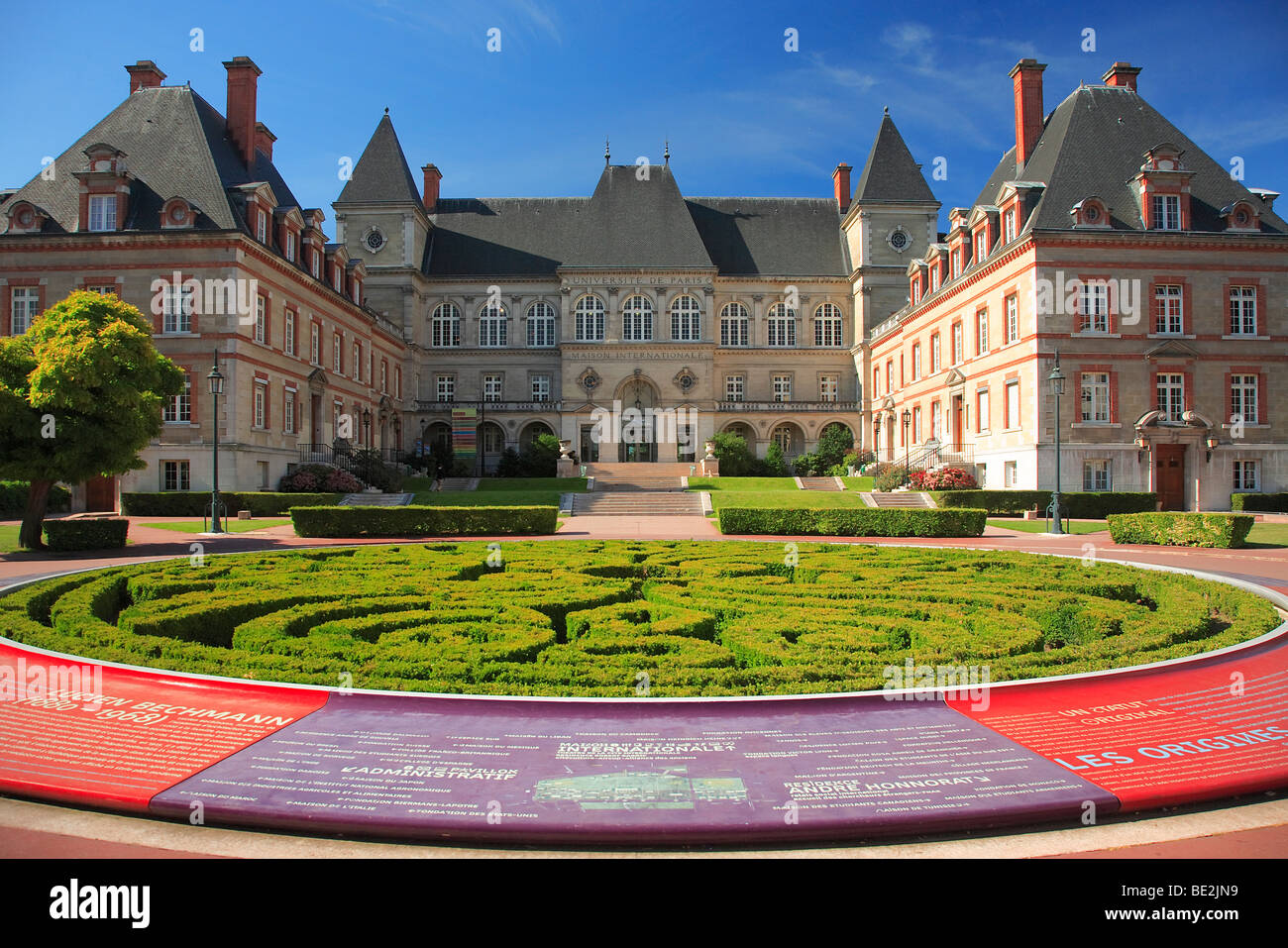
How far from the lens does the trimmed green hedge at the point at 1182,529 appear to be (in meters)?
20.8

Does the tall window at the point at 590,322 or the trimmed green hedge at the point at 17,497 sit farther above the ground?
the tall window at the point at 590,322

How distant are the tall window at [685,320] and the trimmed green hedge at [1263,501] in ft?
108

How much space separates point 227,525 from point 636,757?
26107 millimetres

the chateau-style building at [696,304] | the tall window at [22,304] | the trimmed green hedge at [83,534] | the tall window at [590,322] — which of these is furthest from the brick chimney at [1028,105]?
the tall window at [22,304]

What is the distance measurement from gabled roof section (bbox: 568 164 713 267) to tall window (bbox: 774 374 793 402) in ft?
34.2

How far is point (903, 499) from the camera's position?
112 ft

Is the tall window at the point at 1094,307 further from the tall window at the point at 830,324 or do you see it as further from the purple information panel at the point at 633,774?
the purple information panel at the point at 633,774

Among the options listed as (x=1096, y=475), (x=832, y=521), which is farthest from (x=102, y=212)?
(x=1096, y=475)

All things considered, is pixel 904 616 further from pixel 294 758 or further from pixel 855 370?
pixel 855 370

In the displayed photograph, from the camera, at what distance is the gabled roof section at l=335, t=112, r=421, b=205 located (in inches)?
2218

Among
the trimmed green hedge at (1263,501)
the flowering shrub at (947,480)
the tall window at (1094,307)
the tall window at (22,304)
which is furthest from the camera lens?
the flowering shrub at (947,480)

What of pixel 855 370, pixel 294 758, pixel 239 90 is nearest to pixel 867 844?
pixel 294 758

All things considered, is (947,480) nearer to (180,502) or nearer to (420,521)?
(420,521)
